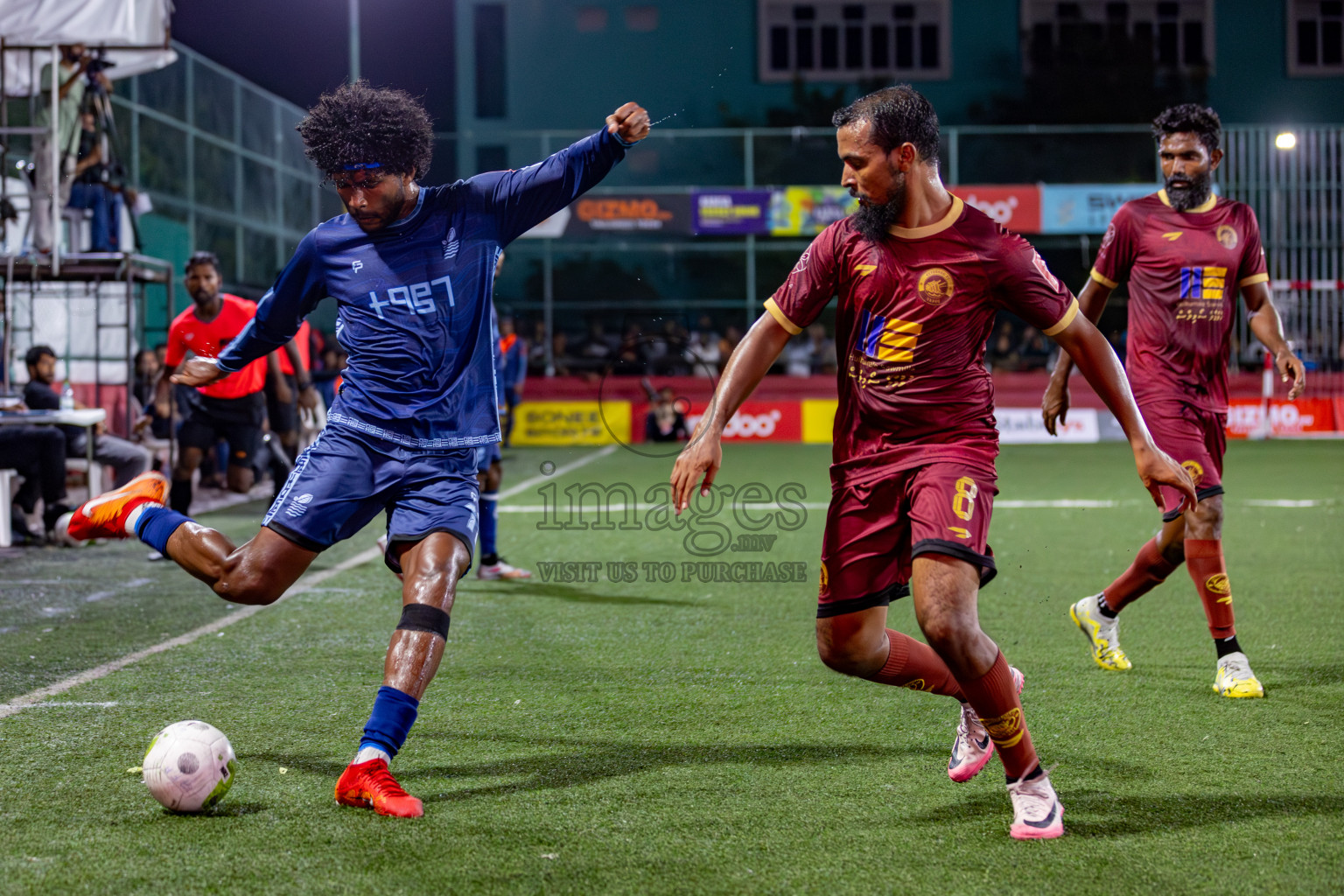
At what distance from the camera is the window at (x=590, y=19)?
34438 millimetres

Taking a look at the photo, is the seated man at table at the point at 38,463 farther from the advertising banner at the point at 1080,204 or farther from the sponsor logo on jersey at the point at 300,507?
the advertising banner at the point at 1080,204

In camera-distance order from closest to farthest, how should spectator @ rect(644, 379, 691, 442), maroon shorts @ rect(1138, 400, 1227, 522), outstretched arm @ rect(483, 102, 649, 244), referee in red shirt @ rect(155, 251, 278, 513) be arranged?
outstretched arm @ rect(483, 102, 649, 244) < maroon shorts @ rect(1138, 400, 1227, 522) < referee in red shirt @ rect(155, 251, 278, 513) < spectator @ rect(644, 379, 691, 442)

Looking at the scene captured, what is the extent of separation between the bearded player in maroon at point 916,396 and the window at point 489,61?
32.5 m

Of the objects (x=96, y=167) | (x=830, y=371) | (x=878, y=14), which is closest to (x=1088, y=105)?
(x=878, y=14)

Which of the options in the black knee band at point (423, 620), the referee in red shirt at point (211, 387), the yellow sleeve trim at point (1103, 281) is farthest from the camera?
the referee in red shirt at point (211, 387)

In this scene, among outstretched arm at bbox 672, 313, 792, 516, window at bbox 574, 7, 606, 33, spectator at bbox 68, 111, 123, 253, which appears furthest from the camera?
window at bbox 574, 7, 606, 33

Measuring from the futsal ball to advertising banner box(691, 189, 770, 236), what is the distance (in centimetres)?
2078

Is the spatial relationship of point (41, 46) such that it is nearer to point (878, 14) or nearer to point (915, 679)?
point (915, 679)

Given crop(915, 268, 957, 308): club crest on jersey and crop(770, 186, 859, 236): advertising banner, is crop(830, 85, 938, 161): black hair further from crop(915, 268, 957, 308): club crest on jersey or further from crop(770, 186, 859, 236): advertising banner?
A: crop(770, 186, 859, 236): advertising banner

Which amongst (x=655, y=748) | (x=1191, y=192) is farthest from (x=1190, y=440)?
(x=655, y=748)

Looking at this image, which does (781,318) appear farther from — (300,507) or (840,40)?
(840,40)

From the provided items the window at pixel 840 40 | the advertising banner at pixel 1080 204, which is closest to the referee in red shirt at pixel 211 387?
the advertising banner at pixel 1080 204

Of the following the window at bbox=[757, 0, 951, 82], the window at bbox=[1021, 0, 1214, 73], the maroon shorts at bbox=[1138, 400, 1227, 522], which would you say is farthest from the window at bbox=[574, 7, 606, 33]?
→ the maroon shorts at bbox=[1138, 400, 1227, 522]

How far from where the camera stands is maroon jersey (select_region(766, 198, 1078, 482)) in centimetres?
374
